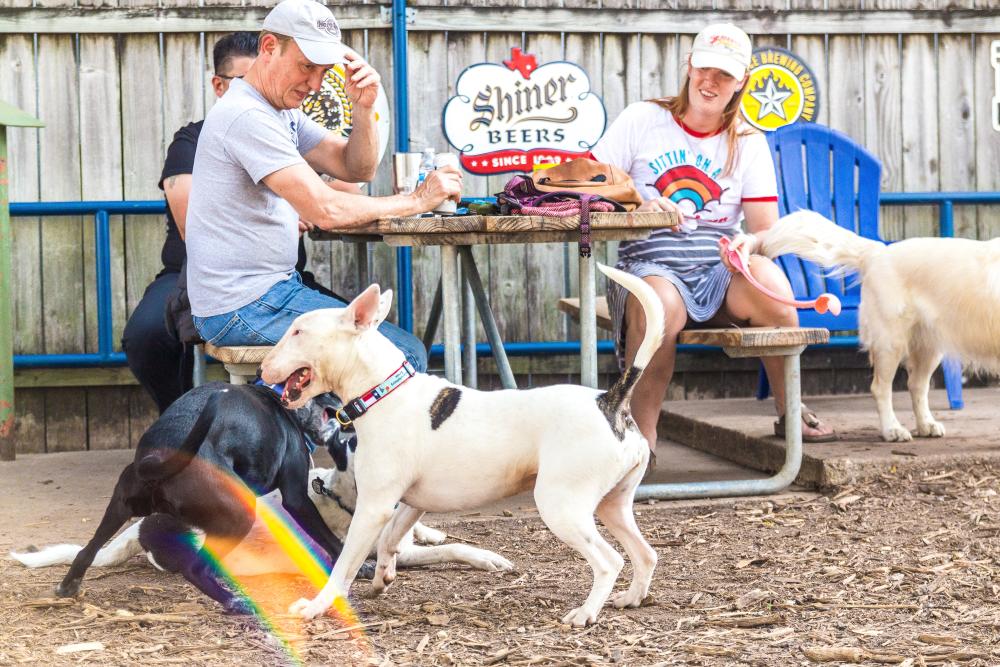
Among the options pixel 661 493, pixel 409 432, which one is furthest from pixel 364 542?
pixel 661 493

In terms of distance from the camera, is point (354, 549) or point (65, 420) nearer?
point (354, 549)

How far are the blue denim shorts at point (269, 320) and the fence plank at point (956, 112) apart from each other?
159 inches

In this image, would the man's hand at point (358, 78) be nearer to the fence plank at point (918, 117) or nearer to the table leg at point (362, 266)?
the table leg at point (362, 266)

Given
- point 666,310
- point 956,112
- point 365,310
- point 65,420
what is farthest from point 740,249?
point 65,420

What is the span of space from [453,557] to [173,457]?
0.95 metres

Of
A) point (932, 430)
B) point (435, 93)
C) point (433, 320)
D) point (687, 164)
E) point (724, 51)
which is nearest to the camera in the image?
point (724, 51)

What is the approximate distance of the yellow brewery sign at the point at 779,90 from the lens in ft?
21.0

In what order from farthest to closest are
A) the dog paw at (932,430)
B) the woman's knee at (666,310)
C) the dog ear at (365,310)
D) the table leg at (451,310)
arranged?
the dog paw at (932,430), the woman's knee at (666,310), the table leg at (451,310), the dog ear at (365,310)

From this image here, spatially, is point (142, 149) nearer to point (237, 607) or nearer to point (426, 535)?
point (426, 535)

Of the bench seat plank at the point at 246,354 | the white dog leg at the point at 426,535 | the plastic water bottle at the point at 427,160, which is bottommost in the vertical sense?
the white dog leg at the point at 426,535

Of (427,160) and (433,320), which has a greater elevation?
(427,160)

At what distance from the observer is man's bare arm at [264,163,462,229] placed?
3.63 metres

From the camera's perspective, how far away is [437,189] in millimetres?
3854

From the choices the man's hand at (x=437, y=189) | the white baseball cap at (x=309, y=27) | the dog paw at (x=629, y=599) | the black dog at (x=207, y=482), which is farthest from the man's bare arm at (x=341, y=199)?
the dog paw at (x=629, y=599)
